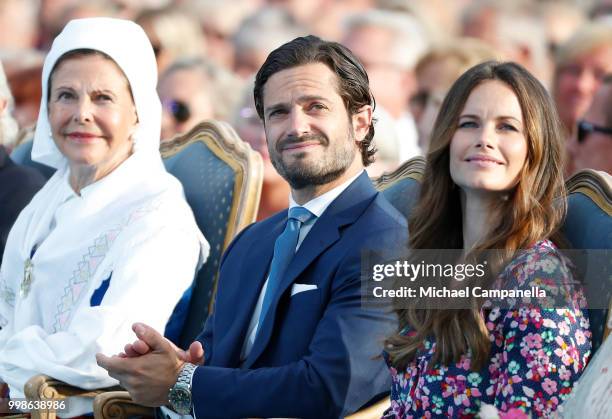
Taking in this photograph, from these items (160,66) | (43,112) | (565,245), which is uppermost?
(160,66)

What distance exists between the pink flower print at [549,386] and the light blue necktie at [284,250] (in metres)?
1.05

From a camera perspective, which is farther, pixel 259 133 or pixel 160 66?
pixel 160 66

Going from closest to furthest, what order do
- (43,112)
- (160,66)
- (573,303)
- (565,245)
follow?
(573,303) → (565,245) → (43,112) → (160,66)

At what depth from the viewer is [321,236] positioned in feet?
13.1

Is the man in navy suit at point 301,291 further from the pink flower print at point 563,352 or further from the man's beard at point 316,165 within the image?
the pink flower print at point 563,352

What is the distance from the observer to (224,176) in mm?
5031

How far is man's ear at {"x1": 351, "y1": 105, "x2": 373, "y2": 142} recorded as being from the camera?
4.27 m

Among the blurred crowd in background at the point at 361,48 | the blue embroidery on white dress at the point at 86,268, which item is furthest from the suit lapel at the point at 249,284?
the blurred crowd in background at the point at 361,48

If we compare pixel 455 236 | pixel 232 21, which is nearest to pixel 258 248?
pixel 455 236

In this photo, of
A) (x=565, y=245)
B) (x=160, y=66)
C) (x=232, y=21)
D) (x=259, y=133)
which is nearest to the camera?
(x=565, y=245)

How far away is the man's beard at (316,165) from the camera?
409cm

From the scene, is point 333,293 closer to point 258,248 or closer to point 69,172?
point 258,248

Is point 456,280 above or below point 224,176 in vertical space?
below

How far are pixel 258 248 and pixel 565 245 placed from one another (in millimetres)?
1130
